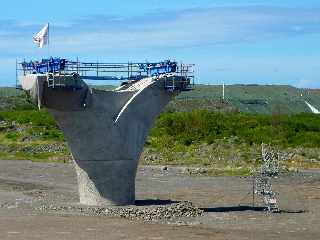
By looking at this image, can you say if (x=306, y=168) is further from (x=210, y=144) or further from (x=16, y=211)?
(x=16, y=211)

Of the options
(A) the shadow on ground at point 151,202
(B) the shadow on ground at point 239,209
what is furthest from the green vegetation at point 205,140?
(B) the shadow on ground at point 239,209

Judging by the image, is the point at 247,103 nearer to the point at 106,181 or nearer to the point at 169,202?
the point at 169,202

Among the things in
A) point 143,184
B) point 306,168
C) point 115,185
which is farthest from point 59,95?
point 306,168

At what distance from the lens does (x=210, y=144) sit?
77.3 meters

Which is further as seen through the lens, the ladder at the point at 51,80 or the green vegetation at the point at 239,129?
the green vegetation at the point at 239,129

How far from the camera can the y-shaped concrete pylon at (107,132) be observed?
37.2 meters

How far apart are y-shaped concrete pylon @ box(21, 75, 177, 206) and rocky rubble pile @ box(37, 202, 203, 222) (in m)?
1.09

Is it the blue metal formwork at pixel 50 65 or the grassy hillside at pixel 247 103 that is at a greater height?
the blue metal formwork at pixel 50 65

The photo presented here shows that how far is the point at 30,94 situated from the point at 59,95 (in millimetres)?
1238

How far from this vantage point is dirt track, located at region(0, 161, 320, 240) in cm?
3148

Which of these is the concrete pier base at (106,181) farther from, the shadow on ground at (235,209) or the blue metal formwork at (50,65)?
the blue metal formwork at (50,65)

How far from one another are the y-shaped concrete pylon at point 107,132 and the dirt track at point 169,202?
1.69m

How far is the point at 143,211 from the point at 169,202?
14.3ft

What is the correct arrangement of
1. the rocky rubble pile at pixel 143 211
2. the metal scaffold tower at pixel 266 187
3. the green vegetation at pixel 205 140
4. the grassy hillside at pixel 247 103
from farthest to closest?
1. the grassy hillside at pixel 247 103
2. the green vegetation at pixel 205 140
3. the metal scaffold tower at pixel 266 187
4. the rocky rubble pile at pixel 143 211
